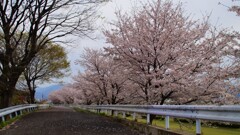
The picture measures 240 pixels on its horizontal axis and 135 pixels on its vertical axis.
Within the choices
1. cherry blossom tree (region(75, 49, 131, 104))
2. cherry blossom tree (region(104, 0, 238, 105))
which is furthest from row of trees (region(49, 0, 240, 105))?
cherry blossom tree (region(75, 49, 131, 104))

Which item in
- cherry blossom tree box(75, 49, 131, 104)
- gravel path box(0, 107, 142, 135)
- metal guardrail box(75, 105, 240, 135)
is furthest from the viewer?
cherry blossom tree box(75, 49, 131, 104)

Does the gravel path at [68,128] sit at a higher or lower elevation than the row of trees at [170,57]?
lower

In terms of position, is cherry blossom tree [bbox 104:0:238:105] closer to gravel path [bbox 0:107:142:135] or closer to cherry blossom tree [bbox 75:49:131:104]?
gravel path [bbox 0:107:142:135]

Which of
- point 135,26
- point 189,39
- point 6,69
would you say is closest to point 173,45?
point 189,39

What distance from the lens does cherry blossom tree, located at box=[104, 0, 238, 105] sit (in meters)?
12.8

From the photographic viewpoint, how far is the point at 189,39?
14.3m

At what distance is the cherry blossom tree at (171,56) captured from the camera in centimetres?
1283

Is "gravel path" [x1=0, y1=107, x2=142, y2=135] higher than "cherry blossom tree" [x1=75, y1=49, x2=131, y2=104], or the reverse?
"cherry blossom tree" [x1=75, y1=49, x2=131, y2=104]

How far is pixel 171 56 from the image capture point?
14055mm

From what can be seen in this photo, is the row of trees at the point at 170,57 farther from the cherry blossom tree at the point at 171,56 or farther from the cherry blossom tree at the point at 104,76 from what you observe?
the cherry blossom tree at the point at 104,76

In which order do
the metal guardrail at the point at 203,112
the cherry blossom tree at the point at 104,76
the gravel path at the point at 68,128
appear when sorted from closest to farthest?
the metal guardrail at the point at 203,112 → the gravel path at the point at 68,128 → the cherry blossom tree at the point at 104,76

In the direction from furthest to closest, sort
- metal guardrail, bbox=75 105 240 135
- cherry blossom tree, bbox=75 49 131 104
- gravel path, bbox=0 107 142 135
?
1. cherry blossom tree, bbox=75 49 131 104
2. gravel path, bbox=0 107 142 135
3. metal guardrail, bbox=75 105 240 135

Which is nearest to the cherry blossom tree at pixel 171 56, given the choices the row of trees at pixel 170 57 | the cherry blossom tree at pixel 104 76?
the row of trees at pixel 170 57

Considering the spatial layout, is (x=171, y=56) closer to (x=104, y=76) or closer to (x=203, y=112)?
(x=203, y=112)
